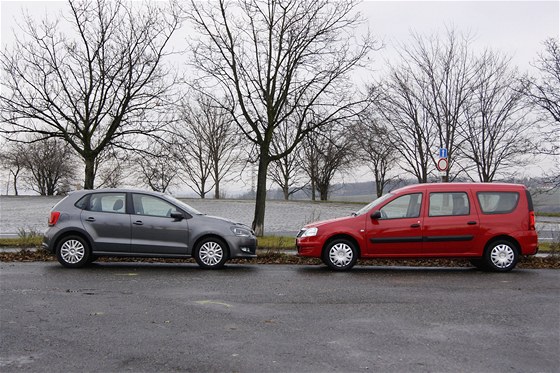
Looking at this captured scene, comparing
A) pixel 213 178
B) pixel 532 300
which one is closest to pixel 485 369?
pixel 532 300

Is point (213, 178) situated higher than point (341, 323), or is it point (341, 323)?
point (213, 178)

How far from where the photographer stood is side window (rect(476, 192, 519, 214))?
37.7 ft

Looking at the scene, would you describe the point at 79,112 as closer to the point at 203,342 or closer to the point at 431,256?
the point at 431,256

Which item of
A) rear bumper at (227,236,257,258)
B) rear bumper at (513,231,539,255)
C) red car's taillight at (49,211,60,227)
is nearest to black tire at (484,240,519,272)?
rear bumper at (513,231,539,255)

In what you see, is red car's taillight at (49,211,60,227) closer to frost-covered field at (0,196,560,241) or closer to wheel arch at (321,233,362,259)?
wheel arch at (321,233,362,259)

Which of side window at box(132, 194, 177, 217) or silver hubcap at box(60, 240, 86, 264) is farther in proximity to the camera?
side window at box(132, 194, 177, 217)

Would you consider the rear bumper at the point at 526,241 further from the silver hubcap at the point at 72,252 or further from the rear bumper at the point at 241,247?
the silver hubcap at the point at 72,252

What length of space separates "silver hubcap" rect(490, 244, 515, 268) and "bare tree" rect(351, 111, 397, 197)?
26.7 feet

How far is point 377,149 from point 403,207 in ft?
83.0

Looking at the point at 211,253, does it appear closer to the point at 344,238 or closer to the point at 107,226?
the point at 107,226

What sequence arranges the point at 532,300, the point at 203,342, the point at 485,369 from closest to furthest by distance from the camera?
the point at 485,369
the point at 203,342
the point at 532,300

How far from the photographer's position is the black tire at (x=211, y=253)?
11445 mm

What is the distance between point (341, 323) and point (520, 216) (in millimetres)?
6401

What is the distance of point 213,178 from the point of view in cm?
6094
